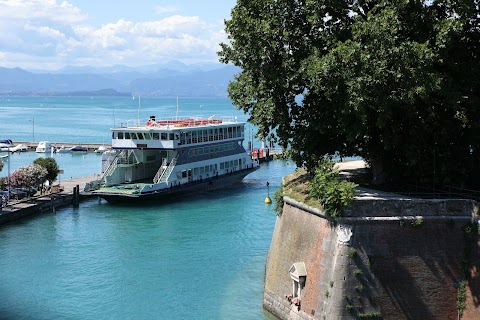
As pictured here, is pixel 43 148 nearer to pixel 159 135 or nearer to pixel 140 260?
pixel 159 135

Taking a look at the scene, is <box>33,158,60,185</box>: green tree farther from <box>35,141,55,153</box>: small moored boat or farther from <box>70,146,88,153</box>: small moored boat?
<box>35,141,55,153</box>: small moored boat

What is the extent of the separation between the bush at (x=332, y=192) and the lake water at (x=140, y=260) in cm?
703

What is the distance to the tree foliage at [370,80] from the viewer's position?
89.8ft

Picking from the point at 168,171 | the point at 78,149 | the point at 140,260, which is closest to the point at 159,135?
the point at 168,171

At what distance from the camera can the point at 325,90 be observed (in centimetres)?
2895

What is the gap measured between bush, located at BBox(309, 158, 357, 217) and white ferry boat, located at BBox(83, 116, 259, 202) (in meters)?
33.5

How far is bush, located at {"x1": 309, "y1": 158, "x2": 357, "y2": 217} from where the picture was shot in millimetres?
26203

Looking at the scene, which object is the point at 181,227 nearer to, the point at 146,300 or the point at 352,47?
the point at 146,300

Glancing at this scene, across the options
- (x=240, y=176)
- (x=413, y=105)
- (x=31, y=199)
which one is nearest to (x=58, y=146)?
(x=240, y=176)

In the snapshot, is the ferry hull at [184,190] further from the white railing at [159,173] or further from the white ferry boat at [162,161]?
the white railing at [159,173]

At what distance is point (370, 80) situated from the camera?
88.6ft

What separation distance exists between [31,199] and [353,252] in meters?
38.8

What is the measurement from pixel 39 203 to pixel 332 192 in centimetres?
3692

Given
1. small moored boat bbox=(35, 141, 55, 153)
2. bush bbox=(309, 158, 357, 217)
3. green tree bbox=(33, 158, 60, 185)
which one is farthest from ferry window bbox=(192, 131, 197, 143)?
small moored boat bbox=(35, 141, 55, 153)
